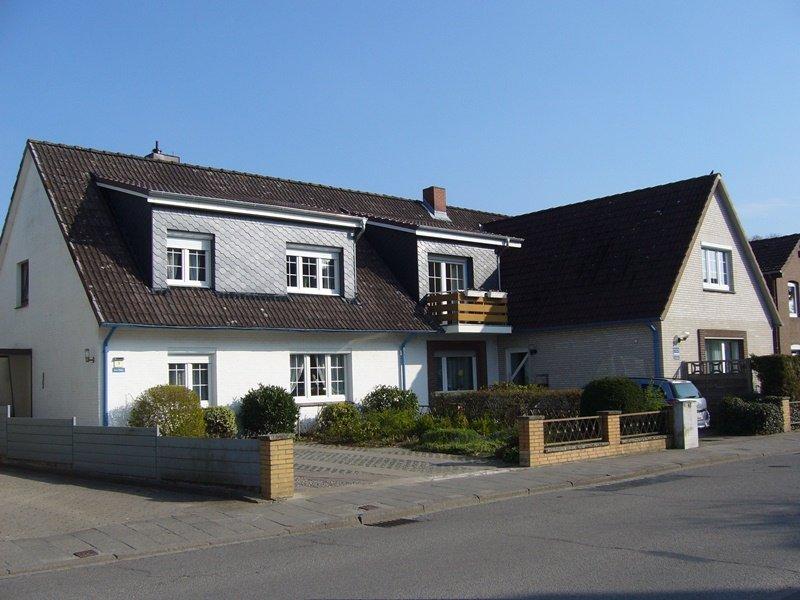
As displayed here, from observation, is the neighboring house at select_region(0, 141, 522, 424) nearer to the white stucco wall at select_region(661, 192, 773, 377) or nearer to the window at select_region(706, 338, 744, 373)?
the white stucco wall at select_region(661, 192, 773, 377)

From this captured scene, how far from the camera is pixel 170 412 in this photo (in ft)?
58.2

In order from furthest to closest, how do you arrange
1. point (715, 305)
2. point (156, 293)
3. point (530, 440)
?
point (715, 305)
point (156, 293)
point (530, 440)

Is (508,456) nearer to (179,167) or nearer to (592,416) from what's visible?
(592,416)

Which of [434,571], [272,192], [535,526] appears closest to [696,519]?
[535,526]

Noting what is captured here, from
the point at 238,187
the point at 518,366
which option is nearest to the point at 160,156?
the point at 238,187

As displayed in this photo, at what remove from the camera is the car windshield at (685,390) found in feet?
69.6

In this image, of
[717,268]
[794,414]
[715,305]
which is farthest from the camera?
[717,268]

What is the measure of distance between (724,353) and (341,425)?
13135 mm

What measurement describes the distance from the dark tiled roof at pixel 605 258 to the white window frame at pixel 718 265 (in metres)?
1.63

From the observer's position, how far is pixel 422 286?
85.0 feet

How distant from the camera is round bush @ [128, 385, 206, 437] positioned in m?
17.5

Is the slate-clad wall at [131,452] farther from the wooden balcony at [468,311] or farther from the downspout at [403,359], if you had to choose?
the wooden balcony at [468,311]

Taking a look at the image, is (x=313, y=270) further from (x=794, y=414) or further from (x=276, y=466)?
(x=794, y=414)

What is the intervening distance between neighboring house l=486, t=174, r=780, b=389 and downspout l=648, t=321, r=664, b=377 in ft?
0.09
